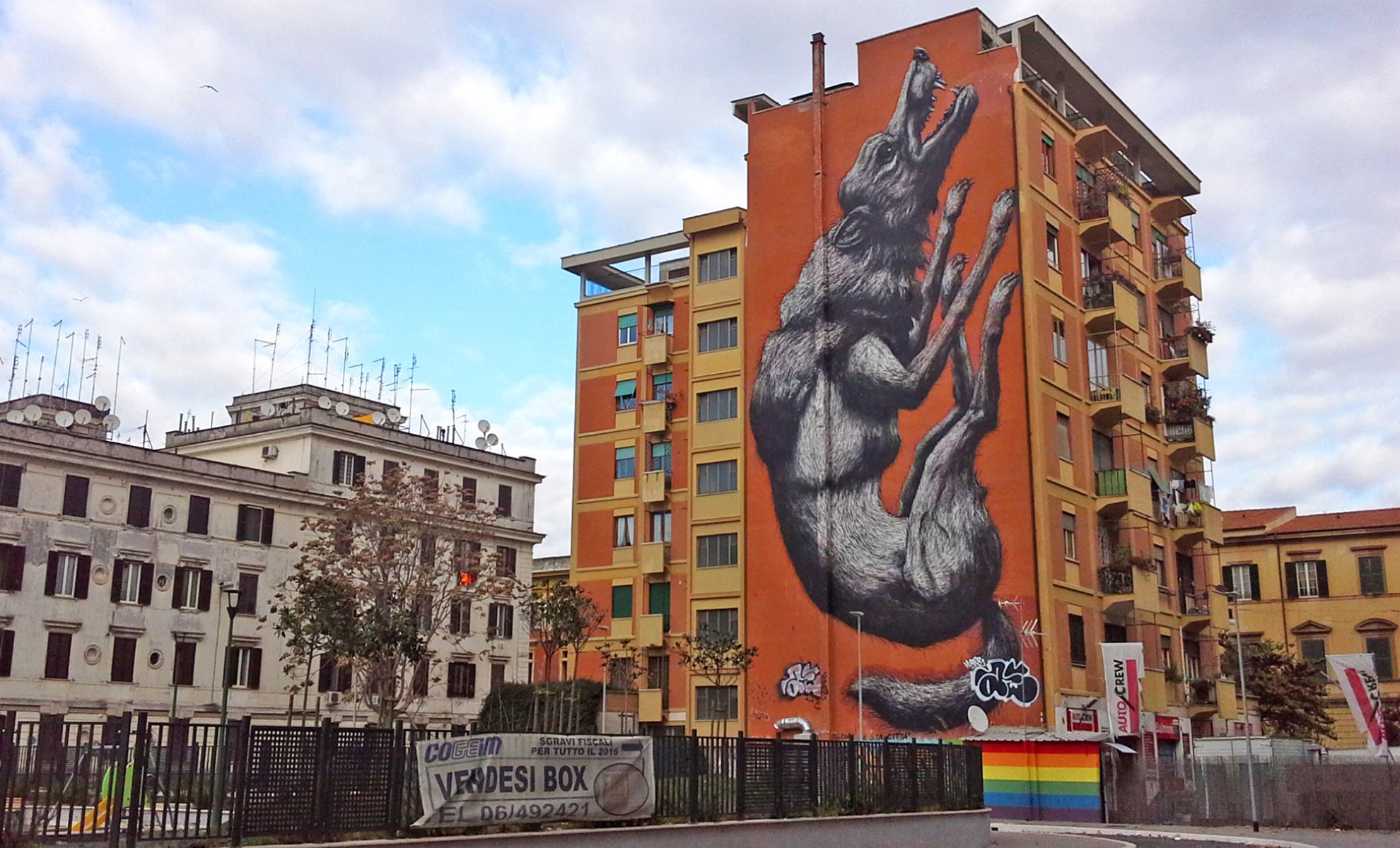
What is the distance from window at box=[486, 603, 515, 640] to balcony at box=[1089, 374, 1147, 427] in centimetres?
3407

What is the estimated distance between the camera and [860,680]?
5169 centimetres

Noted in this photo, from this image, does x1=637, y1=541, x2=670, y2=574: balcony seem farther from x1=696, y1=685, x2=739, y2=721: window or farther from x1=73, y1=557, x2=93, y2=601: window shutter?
x1=73, y1=557, x2=93, y2=601: window shutter

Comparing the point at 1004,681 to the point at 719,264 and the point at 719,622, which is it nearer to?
the point at 719,622

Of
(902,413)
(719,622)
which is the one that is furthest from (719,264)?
(719,622)

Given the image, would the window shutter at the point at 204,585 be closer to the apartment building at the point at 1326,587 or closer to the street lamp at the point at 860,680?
the street lamp at the point at 860,680

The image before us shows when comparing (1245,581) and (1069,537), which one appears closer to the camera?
(1069,537)

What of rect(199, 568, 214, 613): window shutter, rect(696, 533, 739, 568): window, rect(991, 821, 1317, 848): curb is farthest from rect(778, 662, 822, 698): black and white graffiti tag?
rect(199, 568, 214, 613): window shutter

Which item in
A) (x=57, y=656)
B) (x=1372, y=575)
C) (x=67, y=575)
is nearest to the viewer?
(x=57, y=656)

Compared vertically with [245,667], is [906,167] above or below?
above

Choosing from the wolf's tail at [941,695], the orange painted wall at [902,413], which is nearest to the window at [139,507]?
the orange painted wall at [902,413]

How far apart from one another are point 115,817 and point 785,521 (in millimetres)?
39923

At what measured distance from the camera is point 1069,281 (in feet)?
179

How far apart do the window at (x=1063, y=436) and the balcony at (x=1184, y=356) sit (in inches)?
410

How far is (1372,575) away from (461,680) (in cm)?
4767
